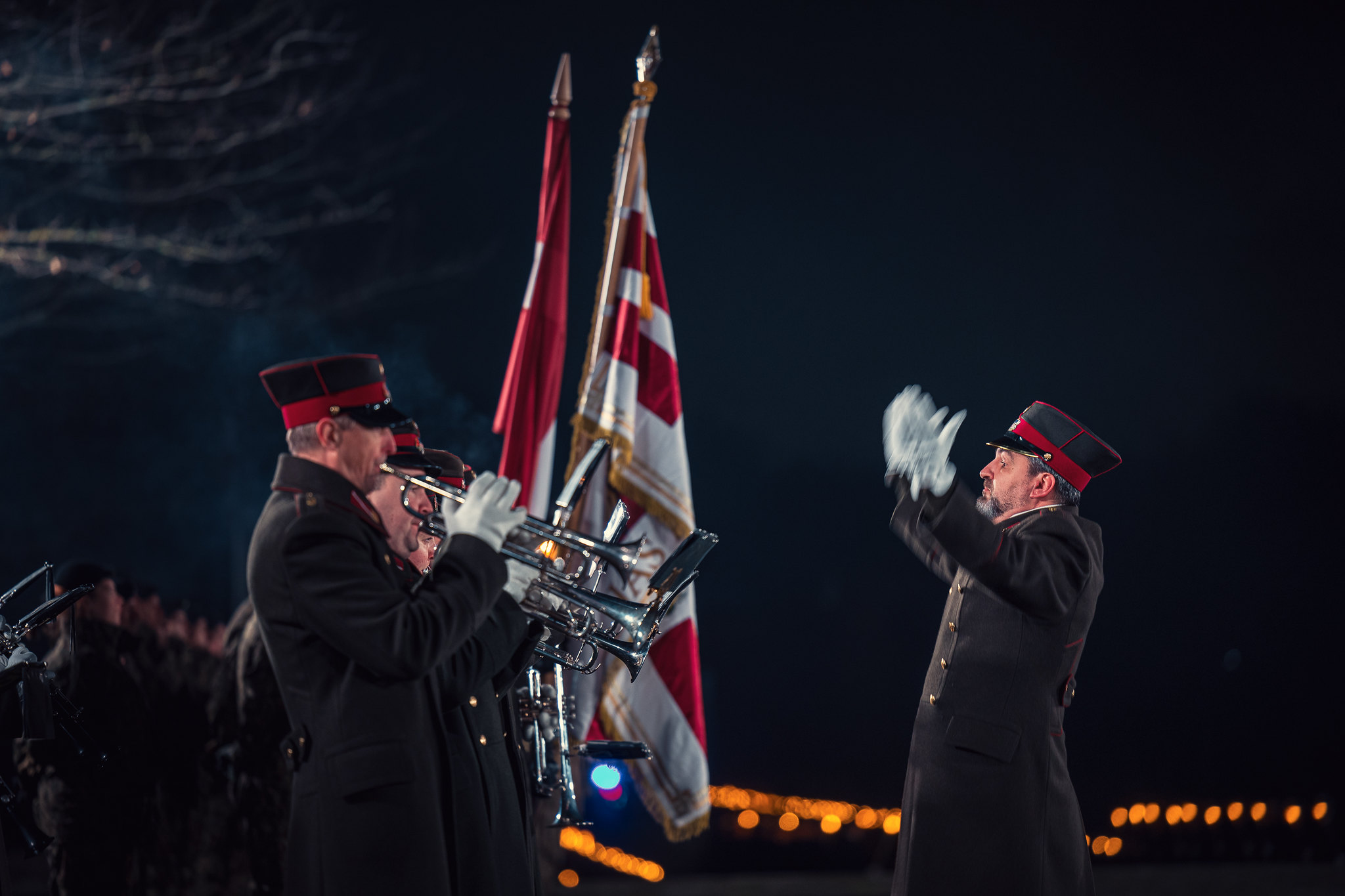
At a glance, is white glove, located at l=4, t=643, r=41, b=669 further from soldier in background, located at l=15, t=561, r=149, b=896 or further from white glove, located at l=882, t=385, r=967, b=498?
white glove, located at l=882, t=385, r=967, b=498

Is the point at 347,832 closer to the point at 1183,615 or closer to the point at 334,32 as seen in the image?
the point at 334,32

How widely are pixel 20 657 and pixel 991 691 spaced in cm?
305

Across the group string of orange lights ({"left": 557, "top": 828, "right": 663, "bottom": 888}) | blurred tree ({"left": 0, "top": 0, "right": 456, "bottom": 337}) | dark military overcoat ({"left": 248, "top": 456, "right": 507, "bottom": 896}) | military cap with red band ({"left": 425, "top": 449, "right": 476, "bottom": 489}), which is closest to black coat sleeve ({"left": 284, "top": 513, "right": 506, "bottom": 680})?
dark military overcoat ({"left": 248, "top": 456, "right": 507, "bottom": 896})

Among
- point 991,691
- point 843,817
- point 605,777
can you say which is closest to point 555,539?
point 991,691

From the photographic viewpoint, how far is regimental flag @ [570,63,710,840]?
5000 mm

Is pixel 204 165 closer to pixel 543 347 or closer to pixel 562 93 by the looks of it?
pixel 562 93

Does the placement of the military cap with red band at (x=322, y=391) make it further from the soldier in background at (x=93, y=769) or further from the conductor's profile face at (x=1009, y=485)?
the soldier in background at (x=93, y=769)

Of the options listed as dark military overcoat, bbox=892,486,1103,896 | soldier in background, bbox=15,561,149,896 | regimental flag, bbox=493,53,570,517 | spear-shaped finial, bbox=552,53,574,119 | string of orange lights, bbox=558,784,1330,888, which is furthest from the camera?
string of orange lights, bbox=558,784,1330,888

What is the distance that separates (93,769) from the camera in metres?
4.59

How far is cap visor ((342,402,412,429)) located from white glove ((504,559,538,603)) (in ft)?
1.70

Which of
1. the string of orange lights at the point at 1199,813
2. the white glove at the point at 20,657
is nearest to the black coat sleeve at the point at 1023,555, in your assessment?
the white glove at the point at 20,657

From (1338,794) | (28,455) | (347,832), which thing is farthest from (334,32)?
(1338,794)

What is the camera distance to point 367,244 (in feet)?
37.3

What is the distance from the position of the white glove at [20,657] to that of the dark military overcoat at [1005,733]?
8.89 ft
